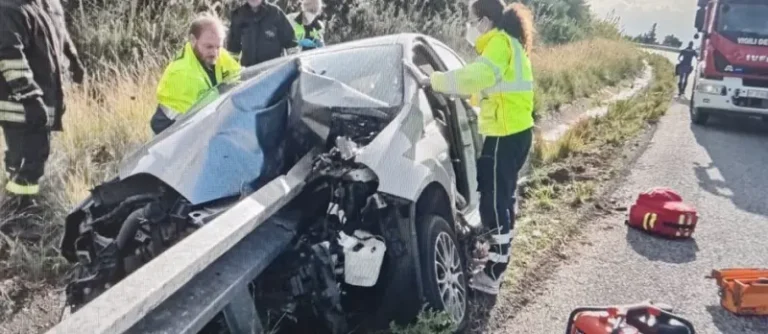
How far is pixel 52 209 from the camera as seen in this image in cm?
500

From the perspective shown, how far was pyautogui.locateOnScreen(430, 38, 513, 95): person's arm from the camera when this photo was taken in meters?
4.42

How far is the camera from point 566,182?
753 cm

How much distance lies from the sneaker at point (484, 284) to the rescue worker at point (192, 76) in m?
1.88

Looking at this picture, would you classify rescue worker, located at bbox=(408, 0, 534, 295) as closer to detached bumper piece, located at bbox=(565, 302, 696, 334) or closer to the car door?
the car door

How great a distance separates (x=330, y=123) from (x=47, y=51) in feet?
7.93

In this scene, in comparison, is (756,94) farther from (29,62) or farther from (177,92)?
(29,62)

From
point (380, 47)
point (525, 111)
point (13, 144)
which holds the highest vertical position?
point (380, 47)

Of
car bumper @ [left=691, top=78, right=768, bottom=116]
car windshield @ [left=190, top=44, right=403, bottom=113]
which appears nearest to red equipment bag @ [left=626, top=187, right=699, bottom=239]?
car windshield @ [left=190, top=44, right=403, bottom=113]

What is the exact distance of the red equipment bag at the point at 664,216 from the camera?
593cm

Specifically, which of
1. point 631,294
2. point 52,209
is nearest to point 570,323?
point 631,294

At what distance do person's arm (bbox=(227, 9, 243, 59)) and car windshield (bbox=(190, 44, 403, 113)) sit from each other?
2.51 metres

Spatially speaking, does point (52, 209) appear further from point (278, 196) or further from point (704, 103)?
point (704, 103)

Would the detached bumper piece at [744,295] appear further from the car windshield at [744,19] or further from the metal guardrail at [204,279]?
the car windshield at [744,19]

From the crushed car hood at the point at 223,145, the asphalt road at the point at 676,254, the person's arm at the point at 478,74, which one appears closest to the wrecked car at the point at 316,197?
the crushed car hood at the point at 223,145
